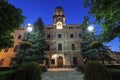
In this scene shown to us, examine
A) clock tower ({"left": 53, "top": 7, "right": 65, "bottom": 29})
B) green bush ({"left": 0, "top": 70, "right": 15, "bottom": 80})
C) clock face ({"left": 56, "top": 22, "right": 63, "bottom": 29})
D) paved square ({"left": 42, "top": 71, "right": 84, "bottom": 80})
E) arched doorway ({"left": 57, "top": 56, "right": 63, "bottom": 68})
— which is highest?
clock tower ({"left": 53, "top": 7, "right": 65, "bottom": 29})

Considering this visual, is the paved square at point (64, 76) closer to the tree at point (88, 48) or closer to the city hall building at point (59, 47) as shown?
the tree at point (88, 48)

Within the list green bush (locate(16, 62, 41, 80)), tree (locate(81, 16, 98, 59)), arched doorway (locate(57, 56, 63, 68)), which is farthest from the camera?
arched doorway (locate(57, 56, 63, 68))

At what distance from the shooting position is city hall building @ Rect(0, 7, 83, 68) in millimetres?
30609

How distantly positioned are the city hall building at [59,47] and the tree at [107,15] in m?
22.3

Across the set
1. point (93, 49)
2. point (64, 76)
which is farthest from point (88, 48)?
point (64, 76)

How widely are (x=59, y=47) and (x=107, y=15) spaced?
83.3 ft

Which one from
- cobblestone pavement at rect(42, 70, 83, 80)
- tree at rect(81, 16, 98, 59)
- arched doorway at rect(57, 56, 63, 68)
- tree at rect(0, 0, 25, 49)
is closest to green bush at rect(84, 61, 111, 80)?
cobblestone pavement at rect(42, 70, 83, 80)

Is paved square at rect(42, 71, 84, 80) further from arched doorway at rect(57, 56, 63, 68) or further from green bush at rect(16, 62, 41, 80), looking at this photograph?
arched doorway at rect(57, 56, 63, 68)

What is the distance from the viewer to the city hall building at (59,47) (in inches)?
1205

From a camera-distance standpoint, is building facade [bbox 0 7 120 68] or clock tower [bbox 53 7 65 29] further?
clock tower [bbox 53 7 65 29]

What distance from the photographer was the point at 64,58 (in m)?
30.8

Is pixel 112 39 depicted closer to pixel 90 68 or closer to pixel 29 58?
pixel 90 68

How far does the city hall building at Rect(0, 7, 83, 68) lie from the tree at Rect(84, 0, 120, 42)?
22334mm

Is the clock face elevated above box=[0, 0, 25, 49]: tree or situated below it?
above
